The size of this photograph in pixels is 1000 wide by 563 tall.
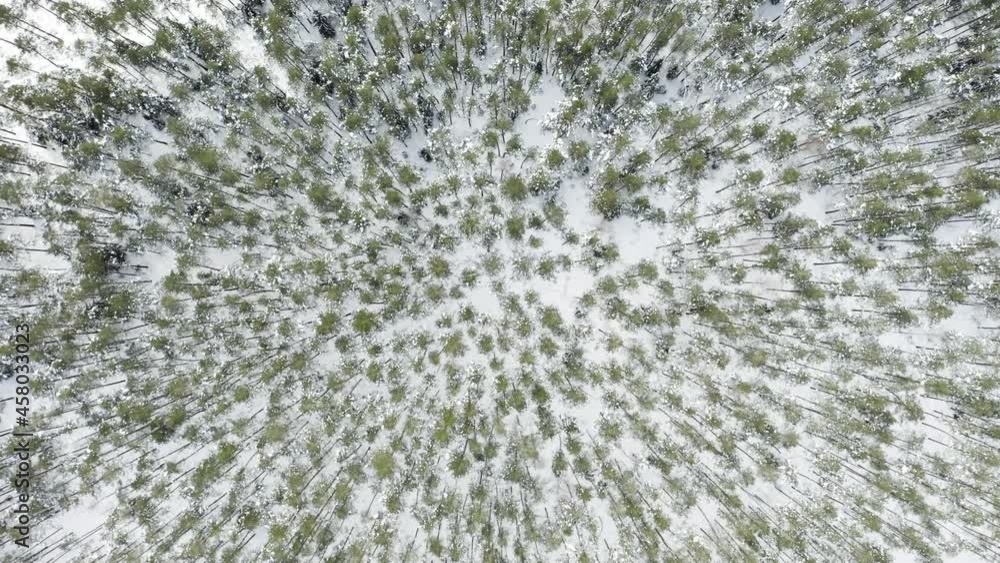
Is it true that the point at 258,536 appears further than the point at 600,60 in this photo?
No

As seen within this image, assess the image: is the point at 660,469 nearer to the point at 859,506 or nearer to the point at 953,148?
the point at 859,506

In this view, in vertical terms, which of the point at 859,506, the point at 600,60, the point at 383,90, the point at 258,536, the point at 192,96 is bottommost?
the point at 859,506

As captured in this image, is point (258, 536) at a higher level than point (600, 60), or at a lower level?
lower

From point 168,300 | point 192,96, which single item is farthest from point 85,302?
point 192,96

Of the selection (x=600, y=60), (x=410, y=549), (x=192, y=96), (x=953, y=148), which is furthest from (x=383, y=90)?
(x=953, y=148)

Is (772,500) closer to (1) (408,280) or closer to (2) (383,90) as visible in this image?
(1) (408,280)

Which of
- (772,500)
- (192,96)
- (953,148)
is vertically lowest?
(772,500)
